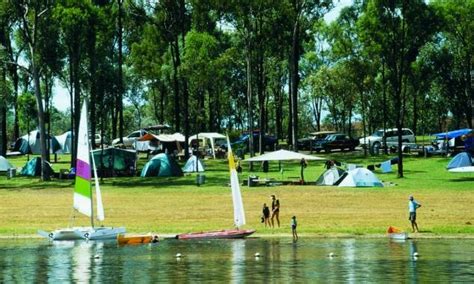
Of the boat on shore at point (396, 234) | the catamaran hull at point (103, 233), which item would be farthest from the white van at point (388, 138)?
the catamaran hull at point (103, 233)

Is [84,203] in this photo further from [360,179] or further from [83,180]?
[360,179]

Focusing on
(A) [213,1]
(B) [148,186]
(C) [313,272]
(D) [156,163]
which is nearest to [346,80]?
(A) [213,1]

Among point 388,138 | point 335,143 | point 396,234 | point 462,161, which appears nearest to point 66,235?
point 396,234

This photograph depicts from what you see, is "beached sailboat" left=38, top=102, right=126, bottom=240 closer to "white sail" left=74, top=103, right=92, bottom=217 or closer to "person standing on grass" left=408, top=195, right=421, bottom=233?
"white sail" left=74, top=103, right=92, bottom=217

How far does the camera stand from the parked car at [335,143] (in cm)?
10306

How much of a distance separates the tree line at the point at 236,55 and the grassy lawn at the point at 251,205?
7.56 metres

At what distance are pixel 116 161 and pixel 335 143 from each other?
1216 inches

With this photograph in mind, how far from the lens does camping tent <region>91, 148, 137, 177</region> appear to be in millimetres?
80312

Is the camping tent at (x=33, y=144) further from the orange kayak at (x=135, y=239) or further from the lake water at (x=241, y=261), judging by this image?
the orange kayak at (x=135, y=239)

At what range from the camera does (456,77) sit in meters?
114

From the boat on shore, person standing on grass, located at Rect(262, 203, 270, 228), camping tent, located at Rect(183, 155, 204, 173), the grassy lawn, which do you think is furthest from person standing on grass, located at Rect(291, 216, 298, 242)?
camping tent, located at Rect(183, 155, 204, 173)

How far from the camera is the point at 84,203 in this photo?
49.8m

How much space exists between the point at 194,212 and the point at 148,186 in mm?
Result: 15249

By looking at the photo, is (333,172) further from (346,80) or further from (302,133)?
(302,133)
